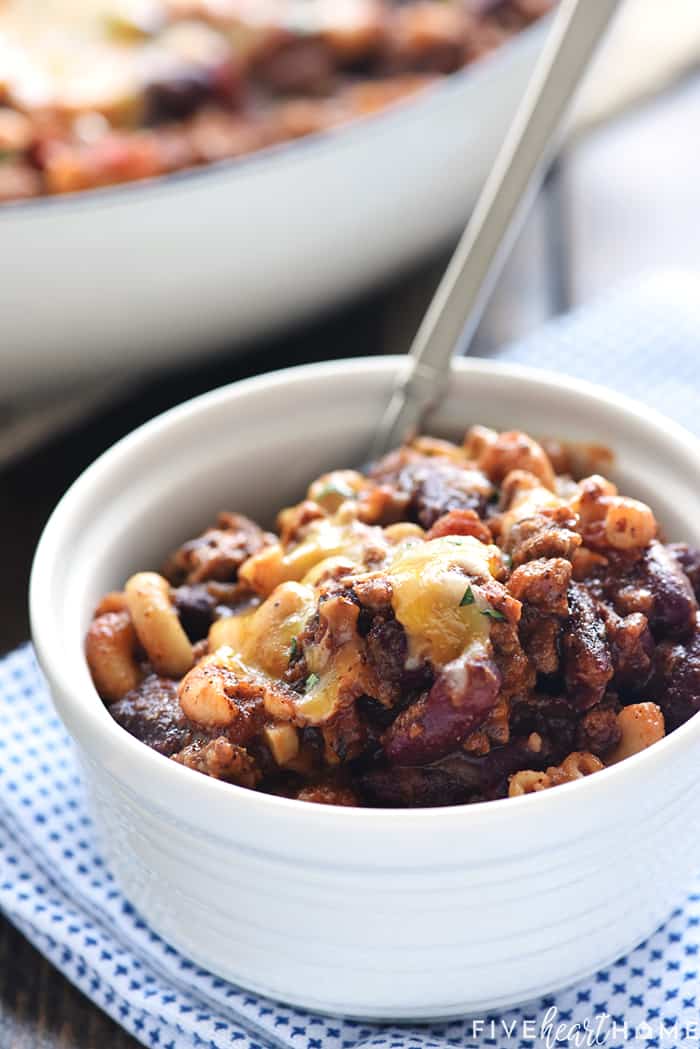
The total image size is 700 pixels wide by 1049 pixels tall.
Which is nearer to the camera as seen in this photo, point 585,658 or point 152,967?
Result: point 585,658

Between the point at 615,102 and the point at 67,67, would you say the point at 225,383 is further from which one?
the point at 615,102

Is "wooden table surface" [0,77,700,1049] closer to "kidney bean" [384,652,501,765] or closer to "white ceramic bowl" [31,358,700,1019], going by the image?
"white ceramic bowl" [31,358,700,1019]

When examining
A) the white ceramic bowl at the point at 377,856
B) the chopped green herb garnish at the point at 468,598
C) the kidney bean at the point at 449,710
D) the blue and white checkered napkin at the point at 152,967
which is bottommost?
the blue and white checkered napkin at the point at 152,967

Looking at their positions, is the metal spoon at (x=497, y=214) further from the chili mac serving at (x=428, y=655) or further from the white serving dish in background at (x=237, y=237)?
the white serving dish in background at (x=237, y=237)

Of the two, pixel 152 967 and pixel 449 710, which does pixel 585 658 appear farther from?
pixel 152 967

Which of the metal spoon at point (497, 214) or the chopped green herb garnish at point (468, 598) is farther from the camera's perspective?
the metal spoon at point (497, 214)

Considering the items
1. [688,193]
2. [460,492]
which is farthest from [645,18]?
[460,492]

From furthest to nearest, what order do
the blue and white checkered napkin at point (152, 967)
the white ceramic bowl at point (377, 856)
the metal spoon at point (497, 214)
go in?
the metal spoon at point (497, 214) → the blue and white checkered napkin at point (152, 967) → the white ceramic bowl at point (377, 856)

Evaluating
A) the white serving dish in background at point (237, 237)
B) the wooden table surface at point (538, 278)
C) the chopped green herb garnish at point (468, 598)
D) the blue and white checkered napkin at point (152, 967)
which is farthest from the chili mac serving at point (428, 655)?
the white serving dish in background at point (237, 237)

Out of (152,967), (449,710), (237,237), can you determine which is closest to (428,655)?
(449,710)
